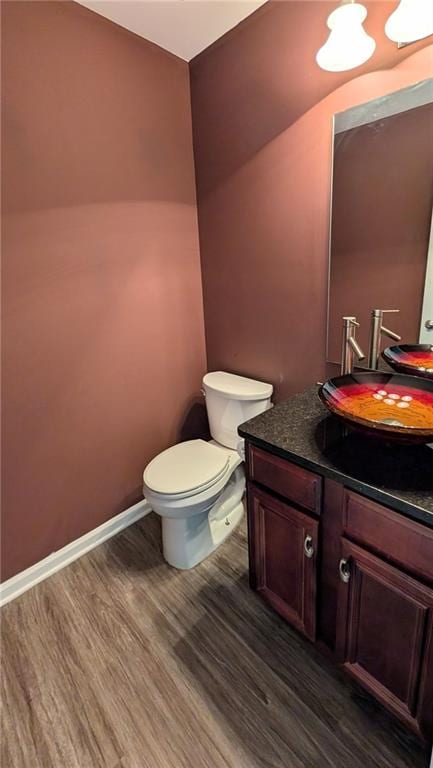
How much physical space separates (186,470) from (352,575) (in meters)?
0.86

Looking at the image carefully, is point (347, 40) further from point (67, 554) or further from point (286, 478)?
point (67, 554)

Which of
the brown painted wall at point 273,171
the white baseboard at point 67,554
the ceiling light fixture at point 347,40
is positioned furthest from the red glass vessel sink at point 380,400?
the white baseboard at point 67,554

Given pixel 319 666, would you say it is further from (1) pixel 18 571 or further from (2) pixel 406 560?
(1) pixel 18 571

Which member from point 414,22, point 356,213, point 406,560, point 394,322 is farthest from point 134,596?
point 414,22

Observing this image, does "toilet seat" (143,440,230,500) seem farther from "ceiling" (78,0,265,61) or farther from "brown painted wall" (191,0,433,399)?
"ceiling" (78,0,265,61)

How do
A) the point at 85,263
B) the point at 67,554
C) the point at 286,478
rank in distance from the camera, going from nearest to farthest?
the point at 286,478 → the point at 85,263 → the point at 67,554

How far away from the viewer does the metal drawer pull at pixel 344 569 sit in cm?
102

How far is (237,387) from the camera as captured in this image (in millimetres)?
1915

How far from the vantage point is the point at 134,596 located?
1606mm

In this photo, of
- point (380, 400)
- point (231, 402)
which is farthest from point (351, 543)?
point (231, 402)

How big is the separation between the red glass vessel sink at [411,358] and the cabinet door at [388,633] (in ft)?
2.13

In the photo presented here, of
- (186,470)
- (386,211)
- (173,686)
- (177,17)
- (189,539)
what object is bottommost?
(173,686)

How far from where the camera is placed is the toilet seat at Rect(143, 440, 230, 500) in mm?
1564

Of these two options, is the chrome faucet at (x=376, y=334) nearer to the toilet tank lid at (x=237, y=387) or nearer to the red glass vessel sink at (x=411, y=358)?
the red glass vessel sink at (x=411, y=358)
